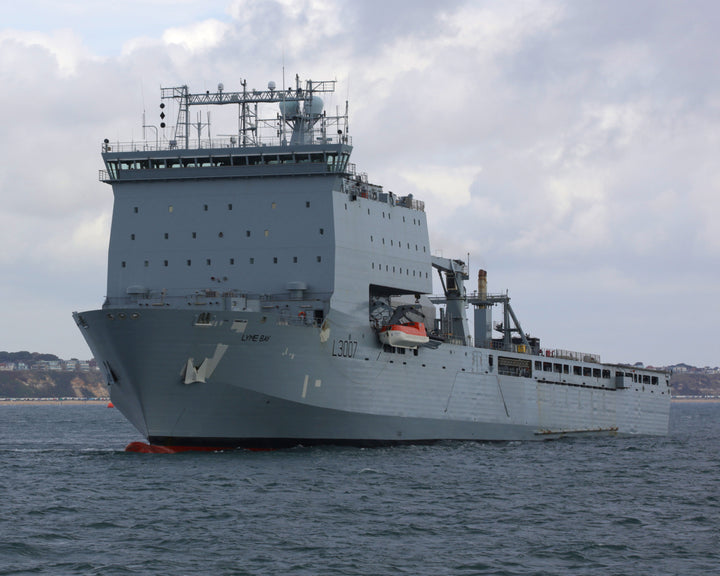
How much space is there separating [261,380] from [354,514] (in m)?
10.5

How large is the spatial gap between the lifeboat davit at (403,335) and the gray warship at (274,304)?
0.17ft

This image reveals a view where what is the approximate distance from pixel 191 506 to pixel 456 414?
61.3 feet

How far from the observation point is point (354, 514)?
23078 millimetres

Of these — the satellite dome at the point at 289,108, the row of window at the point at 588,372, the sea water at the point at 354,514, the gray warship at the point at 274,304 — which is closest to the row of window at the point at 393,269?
the gray warship at the point at 274,304

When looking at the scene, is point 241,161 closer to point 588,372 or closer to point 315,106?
point 315,106

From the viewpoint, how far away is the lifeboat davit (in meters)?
36.3

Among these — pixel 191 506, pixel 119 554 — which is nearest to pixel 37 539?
pixel 119 554

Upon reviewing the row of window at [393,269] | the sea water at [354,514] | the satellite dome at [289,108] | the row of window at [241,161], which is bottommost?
the sea water at [354,514]

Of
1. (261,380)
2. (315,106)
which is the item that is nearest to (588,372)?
(315,106)

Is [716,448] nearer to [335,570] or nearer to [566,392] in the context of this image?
[566,392]

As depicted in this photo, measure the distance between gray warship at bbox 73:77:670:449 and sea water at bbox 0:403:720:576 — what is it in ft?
5.11

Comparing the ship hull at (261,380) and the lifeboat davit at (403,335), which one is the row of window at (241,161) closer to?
the ship hull at (261,380)

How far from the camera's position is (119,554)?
19031 millimetres

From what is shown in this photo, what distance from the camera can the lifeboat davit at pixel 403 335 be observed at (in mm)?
36312
